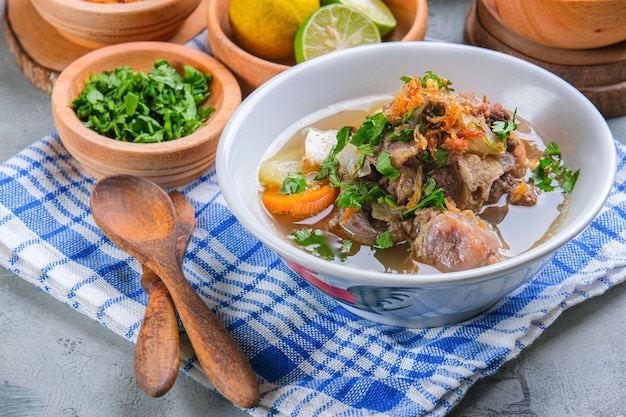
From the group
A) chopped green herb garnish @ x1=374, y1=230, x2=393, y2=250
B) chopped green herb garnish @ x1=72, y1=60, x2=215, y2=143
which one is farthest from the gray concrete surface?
chopped green herb garnish @ x1=72, y1=60, x2=215, y2=143

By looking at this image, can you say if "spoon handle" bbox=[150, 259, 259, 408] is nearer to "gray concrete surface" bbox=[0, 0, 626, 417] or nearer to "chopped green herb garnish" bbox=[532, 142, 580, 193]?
"gray concrete surface" bbox=[0, 0, 626, 417]

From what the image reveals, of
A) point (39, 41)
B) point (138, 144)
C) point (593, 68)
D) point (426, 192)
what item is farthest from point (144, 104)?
point (593, 68)

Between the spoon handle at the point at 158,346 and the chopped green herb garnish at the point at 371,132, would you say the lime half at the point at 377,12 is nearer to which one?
the chopped green herb garnish at the point at 371,132

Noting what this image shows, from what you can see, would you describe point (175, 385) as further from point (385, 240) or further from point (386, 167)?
point (386, 167)

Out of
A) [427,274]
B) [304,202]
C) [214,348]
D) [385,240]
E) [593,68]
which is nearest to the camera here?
[427,274]

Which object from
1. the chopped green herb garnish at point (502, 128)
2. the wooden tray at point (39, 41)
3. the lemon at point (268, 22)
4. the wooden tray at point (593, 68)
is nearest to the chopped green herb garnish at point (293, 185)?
the chopped green herb garnish at point (502, 128)

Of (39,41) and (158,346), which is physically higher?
(158,346)
